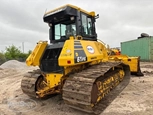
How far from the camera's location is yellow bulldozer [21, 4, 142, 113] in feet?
12.4

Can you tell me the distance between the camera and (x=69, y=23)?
5.29m

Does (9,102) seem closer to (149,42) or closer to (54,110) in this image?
(54,110)

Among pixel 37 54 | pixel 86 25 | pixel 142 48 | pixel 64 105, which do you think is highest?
pixel 86 25

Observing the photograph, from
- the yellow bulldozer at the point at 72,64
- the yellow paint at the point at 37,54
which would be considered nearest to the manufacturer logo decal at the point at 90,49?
the yellow bulldozer at the point at 72,64

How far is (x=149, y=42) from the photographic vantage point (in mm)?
22328

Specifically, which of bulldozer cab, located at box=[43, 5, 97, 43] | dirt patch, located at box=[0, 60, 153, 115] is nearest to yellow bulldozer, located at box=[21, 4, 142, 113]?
bulldozer cab, located at box=[43, 5, 97, 43]

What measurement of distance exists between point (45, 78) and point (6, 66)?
13.3m

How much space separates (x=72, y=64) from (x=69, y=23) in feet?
5.92

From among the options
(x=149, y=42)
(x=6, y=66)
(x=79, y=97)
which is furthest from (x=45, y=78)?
(x=149, y=42)

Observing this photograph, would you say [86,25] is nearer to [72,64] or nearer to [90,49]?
[90,49]

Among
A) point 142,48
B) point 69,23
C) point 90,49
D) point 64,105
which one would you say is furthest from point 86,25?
point 142,48

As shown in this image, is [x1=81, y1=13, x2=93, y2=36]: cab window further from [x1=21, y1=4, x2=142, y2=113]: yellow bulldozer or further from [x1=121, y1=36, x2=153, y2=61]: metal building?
[x1=121, y1=36, x2=153, y2=61]: metal building

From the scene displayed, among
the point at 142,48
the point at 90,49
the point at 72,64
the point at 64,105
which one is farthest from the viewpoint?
the point at 142,48

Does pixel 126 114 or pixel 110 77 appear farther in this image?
pixel 110 77
